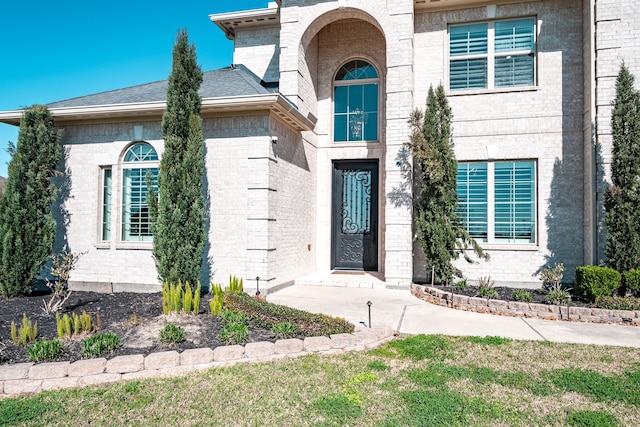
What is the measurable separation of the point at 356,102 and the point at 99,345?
8.28 meters

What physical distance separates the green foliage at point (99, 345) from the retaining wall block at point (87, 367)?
0.74 ft

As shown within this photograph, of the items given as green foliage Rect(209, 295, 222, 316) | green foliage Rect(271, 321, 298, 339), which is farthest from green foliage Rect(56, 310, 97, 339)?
green foliage Rect(271, 321, 298, 339)

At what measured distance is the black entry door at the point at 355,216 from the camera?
10.7 m

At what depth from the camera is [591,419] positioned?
3316mm

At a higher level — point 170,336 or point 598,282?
point 598,282

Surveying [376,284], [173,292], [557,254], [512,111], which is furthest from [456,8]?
[173,292]

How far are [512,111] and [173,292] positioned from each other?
7956mm

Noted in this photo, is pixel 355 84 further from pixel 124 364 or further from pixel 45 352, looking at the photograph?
pixel 45 352

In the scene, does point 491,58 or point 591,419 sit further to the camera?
point 491,58

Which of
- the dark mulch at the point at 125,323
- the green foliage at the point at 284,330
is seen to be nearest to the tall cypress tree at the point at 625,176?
the green foliage at the point at 284,330

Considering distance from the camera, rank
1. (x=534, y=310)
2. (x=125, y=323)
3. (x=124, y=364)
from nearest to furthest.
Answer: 1. (x=124, y=364)
2. (x=125, y=323)
3. (x=534, y=310)

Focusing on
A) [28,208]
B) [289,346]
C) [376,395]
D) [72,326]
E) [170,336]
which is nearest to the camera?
[376,395]

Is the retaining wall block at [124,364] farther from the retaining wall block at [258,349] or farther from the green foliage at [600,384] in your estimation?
the green foliage at [600,384]

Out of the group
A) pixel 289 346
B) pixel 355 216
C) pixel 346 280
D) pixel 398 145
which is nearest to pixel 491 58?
pixel 398 145
